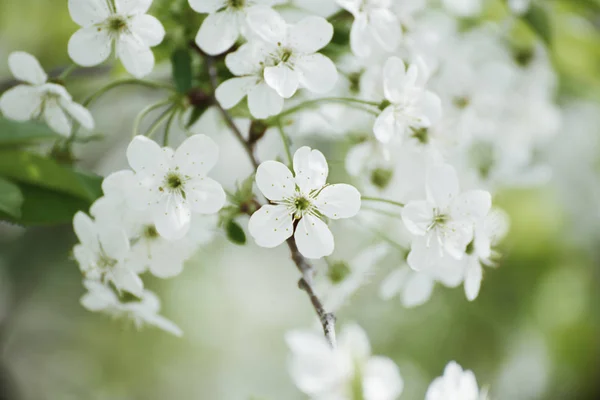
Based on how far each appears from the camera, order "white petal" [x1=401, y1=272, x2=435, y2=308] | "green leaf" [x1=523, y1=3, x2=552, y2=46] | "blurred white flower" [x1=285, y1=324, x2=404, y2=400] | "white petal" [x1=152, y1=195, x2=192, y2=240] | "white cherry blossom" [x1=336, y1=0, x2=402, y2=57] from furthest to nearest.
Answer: "green leaf" [x1=523, y1=3, x2=552, y2=46]
"white petal" [x1=401, y1=272, x2=435, y2=308]
"white cherry blossom" [x1=336, y1=0, x2=402, y2=57]
"white petal" [x1=152, y1=195, x2=192, y2=240]
"blurred white flower" [x1=285, y1=324, x2=404, y2=400]

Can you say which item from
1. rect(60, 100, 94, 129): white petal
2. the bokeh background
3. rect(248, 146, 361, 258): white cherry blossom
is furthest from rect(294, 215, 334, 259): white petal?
the bokeh background

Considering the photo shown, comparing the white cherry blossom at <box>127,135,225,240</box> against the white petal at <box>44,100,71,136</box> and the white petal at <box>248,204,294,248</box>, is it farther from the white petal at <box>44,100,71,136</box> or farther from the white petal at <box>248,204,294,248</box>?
the white petal at <box>44,100,71,136</box>

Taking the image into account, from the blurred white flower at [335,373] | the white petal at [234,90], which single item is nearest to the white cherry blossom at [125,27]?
the white petal at [234,90]

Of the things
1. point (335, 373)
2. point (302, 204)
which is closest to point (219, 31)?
point (302, 204)

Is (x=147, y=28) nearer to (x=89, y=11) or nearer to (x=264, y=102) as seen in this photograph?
(x=89, y=11)

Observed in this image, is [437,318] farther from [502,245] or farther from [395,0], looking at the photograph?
[395,0]

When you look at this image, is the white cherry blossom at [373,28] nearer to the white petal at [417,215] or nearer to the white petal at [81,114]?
the white petal at [417,215]

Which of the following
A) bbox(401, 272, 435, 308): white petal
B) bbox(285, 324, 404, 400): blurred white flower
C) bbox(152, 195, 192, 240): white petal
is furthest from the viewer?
bbox(401, 272, 435, 308): white petal
